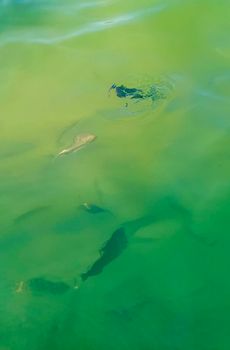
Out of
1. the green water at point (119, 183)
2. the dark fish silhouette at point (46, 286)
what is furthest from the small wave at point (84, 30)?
the dark fish silhouette at point (46, 286)

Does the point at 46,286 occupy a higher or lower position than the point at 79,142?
lower

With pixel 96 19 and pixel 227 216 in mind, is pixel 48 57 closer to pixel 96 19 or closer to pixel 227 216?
pixel 96 19

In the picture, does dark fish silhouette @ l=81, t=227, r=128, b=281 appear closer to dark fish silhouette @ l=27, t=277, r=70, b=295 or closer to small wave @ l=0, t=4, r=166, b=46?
dark fish silhouette @ l=27, t=277, r=70, b=295

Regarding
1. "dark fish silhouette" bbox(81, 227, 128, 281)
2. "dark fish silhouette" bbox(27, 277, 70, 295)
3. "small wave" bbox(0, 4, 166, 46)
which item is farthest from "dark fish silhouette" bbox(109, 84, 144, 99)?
"dark fish silhouette" bbox(27, 277, 70, 295)

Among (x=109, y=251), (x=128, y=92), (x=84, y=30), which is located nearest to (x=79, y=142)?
(x=128, y=92)

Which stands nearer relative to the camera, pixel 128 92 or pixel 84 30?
pixel 128 92

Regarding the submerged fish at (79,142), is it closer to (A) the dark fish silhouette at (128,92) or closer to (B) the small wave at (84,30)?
(A) the dark fish silhouette at (128,92)

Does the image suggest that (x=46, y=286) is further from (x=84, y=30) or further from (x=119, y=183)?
(x=84, y=30)
